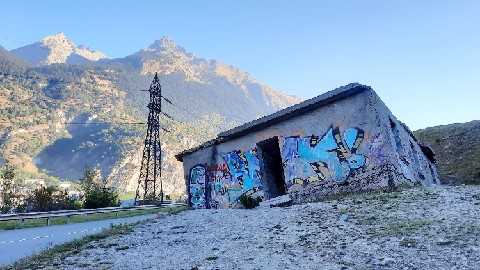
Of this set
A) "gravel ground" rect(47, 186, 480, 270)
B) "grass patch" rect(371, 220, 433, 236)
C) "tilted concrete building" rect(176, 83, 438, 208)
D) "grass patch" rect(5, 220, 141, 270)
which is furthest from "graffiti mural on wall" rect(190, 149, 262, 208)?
"grass patch" rect(371, 220, 433, 236)

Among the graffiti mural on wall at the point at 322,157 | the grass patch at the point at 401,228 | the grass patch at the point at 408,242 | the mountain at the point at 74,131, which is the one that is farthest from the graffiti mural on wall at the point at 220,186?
the mountain at the point at 74,131

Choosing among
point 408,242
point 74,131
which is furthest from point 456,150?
point 74,131

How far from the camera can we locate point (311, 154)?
1470 cm


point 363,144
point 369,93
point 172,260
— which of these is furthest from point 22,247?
point 369,93

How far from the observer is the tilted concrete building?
1338cm

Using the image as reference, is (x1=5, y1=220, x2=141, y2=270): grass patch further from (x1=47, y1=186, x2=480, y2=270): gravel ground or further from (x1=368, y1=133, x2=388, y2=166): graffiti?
(x1=368, y1=133, x2=388, y2=166): graffiti

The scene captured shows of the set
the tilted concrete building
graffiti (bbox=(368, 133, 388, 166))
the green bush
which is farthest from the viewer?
the green bush

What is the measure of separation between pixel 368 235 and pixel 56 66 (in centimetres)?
19225

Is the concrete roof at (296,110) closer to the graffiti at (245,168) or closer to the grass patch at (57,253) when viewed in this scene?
the graffiti at (245,168)

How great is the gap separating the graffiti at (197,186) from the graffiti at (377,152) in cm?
829

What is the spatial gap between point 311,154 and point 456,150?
2243 centimetres

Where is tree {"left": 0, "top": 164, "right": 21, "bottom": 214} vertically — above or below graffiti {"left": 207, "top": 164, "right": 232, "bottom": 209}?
above

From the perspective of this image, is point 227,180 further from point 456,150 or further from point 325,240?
point 456,150

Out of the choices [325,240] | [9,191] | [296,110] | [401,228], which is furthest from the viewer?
[9,191]
